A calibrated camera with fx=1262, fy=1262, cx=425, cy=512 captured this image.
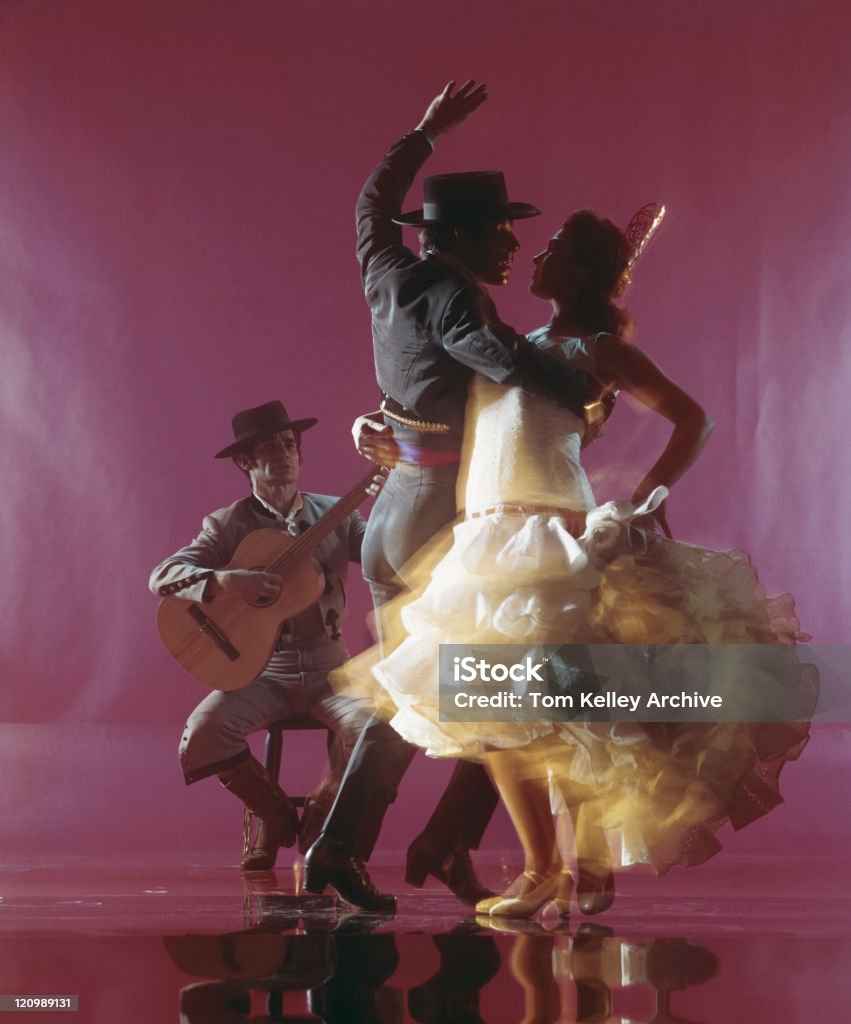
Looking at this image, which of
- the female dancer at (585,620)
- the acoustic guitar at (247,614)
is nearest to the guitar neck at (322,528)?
the acoustic guitar at (247,614)

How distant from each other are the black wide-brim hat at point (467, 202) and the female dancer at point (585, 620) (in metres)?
0.27

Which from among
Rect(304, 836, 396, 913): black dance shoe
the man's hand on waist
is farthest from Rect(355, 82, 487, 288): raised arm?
Rect(304, 836, 396, 913): black dance shoe

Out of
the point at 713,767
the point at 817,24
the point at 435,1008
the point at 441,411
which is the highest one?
the point at 817,24

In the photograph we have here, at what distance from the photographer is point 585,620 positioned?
212 cm

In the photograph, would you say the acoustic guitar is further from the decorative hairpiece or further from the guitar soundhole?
the decorative hairpiece

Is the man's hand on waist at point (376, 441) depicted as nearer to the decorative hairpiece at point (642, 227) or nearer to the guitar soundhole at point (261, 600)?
the guitar soundhole at point (261, 600)

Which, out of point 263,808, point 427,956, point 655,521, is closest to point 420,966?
point 427,956

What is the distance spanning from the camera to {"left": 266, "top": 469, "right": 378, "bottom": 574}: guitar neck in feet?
8.97

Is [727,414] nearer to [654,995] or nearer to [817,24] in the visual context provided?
[817,24]

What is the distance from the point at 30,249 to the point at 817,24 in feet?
6.91

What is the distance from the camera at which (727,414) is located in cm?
305

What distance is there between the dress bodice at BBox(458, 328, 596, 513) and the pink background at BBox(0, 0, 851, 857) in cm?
61

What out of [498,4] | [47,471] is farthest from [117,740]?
[498,4]

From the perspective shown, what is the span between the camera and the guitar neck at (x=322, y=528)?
2.73 metres
